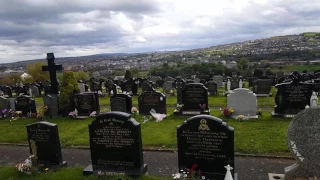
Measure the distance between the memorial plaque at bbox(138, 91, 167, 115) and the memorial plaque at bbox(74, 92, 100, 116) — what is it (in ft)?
9.19

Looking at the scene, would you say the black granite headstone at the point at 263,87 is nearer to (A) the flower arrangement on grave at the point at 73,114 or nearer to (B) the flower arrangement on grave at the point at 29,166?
(A) the flower arrangement on grave at the point at 73,114

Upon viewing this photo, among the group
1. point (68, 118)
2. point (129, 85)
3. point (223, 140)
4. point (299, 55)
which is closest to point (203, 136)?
point (223, 140)

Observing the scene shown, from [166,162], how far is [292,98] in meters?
8.16

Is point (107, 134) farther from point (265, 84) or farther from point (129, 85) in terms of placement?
point (129, 85)

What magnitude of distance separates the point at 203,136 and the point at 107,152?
275cm

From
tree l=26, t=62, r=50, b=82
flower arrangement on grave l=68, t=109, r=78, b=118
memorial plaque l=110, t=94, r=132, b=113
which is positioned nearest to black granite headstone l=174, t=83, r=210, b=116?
memorial plaque l=110, t=94, r=132, b=113

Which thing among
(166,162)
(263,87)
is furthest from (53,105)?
(263,87)

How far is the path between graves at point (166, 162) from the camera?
7.44 meters

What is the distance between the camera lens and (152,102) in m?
15.4

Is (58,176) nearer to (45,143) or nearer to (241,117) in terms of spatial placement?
(45,143)

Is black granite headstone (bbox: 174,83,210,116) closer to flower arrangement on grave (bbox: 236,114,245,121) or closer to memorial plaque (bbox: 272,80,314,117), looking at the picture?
flower arrangement on grave (bbox: 236,114,245,121)

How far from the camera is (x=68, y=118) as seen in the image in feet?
52.0

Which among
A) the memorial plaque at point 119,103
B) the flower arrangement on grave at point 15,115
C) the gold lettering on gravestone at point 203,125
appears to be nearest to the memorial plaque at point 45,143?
the gold lettering on gravestone at point 203,125

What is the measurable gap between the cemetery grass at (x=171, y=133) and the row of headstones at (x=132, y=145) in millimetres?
2523
